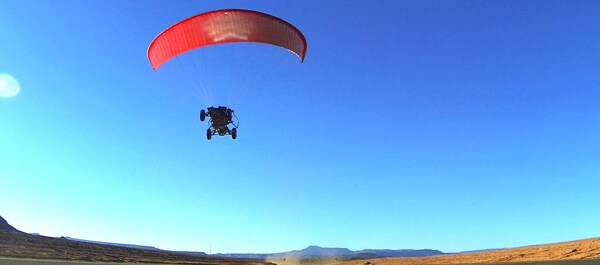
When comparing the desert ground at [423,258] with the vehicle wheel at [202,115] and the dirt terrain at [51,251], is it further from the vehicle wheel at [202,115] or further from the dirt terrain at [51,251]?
the vehicle wheel at [202,115]

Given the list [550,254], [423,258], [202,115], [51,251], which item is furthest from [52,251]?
[550,254]

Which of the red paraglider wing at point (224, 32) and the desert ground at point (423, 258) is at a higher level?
the red paraglider wing at point (224, 32)

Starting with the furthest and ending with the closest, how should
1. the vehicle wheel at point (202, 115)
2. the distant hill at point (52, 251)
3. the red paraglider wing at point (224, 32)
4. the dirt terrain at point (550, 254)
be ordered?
the distant hill at point (52, 251) → the vehicle wheel at point (202, 115) → the red paraglider wing at point (224, 32) → the dirt terrain at point (550, 254)

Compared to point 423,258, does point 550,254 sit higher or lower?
higher

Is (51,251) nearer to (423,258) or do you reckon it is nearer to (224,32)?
(224,32)

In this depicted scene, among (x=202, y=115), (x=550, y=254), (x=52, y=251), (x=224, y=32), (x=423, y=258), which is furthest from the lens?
(x=423, y=258)

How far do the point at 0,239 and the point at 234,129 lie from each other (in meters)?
27.8

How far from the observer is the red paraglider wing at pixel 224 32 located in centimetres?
2472

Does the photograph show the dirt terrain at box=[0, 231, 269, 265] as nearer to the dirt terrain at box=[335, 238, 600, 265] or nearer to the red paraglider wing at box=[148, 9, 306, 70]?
the red paraglider wing at box=[148, 9, 306, 70]

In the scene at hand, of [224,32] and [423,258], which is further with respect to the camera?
[423,258]

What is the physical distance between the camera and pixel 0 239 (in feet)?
133

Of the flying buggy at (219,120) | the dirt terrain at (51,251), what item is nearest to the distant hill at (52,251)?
the dirt terrain at (51,251)

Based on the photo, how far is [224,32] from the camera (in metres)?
25.6

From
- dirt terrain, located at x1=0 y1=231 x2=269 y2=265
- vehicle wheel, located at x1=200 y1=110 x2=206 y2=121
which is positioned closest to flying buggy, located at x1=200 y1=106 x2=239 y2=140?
vehicle wheel, located at x1=200 y1=110 x2=206 y2=121
